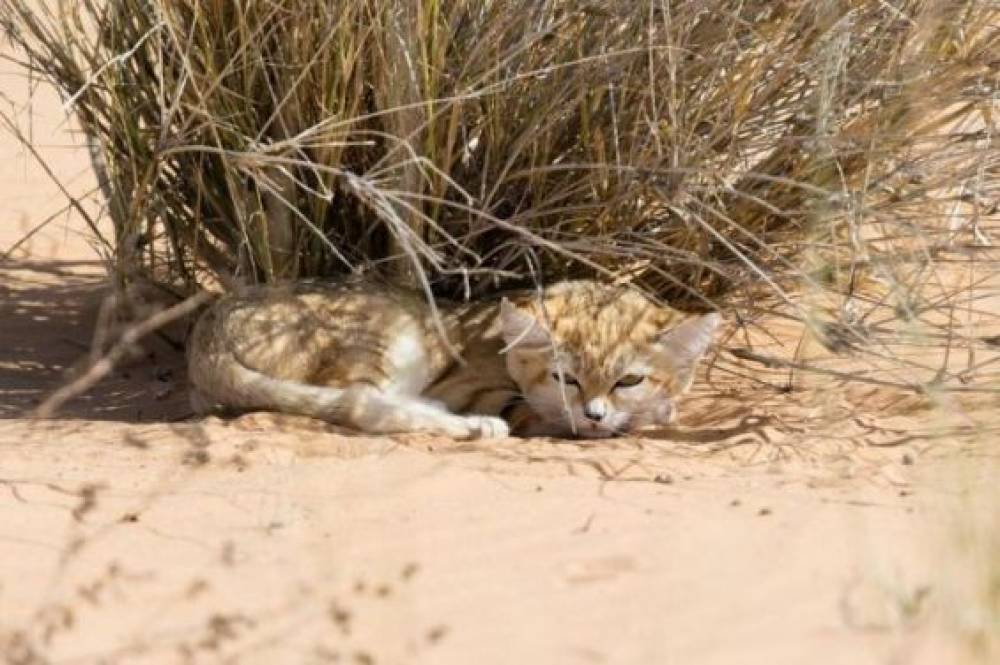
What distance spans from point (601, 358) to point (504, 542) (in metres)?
1.56

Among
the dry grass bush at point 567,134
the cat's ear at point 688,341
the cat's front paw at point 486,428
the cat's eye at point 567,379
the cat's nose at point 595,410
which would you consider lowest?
the cat's front paw at point 486,428

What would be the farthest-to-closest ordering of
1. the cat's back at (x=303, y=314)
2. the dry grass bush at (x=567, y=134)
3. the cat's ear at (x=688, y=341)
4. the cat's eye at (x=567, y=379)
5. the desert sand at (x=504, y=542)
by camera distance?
the cat's eye at (x=567, y=379)
the cat's ear at (x=688, y=341)
the cat's back at (x=303, y=314)
the dry grass bush at (x=567, y=134)
the desert sand at (x=504, y=542)

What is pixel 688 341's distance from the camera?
5227 millimetres

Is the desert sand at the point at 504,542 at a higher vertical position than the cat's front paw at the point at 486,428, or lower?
lower

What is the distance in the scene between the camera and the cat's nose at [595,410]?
5133 millimetres

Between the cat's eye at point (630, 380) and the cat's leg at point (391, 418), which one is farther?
the cat's eye at point (630, 380)

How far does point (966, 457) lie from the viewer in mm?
4465

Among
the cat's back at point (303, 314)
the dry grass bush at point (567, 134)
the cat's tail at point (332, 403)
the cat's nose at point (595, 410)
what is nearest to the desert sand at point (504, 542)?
the cat's tail at point (332, 403)

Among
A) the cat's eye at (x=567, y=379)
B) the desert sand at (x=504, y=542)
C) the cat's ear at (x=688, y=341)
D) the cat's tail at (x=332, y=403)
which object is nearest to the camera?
the desert sand at (x=504, y=542)

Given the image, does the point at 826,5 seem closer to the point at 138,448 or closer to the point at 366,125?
the point at 366,125

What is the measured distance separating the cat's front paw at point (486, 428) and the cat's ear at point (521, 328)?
249mm

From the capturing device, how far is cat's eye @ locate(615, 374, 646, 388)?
527 cm

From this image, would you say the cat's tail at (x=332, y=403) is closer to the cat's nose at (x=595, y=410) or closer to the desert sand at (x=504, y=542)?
the desert sand at (x=504, y=542)

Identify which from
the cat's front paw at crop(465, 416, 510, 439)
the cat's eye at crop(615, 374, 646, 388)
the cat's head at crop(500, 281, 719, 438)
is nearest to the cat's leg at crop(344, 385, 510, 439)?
the cat's front paw at crop(465, 416, 510, 439)
